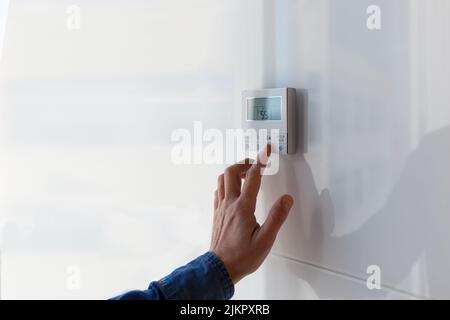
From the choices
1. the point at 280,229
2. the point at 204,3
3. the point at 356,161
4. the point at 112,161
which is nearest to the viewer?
the point at 356,161

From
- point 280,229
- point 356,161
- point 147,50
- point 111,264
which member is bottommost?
point 111,264

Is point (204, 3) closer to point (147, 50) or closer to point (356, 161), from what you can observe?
point (147, 50)

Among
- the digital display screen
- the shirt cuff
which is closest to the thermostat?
the digital display screen

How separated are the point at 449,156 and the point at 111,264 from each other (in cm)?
72

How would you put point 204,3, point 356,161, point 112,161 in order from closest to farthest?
point 356,161 → point 204,3 → point 112,161

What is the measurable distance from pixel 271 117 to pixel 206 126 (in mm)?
179

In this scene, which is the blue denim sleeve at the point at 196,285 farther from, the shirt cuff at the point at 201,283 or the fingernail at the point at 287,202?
the fingernail at the point at 287,202

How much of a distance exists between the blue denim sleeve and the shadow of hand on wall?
0.14 m

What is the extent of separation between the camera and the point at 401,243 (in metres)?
0.59

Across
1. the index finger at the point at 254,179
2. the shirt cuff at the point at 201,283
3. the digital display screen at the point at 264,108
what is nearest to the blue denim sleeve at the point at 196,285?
the shirt cuff at the point at 201,283

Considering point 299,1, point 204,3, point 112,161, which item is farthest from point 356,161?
point 112,161

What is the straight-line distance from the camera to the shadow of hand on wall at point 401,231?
542mm

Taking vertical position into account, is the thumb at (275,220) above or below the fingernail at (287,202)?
below
